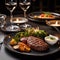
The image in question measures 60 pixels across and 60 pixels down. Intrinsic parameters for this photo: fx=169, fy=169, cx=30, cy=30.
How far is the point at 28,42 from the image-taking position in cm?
92

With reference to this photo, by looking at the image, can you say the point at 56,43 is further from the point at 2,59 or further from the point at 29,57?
the point at 2,59

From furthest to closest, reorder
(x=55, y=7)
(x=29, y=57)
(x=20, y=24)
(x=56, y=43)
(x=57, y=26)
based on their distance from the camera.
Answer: (x=55, y=7) < (x=20, y=24) < (x=57, y=26) < (x=56, y=43) < (x=29, y=57)

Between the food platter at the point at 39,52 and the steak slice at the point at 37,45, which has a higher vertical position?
the steak slice at the point at 37,45

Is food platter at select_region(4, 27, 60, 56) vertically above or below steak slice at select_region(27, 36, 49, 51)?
below

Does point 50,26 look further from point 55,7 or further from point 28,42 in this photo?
point 55,7

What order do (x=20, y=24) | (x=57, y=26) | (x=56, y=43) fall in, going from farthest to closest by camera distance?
(x=20, y=24) < (x=57, y=26) < (x=56, y=43)

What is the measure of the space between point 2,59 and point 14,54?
7cm

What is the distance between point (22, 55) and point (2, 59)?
0.10m

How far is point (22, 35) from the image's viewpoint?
1062 mm

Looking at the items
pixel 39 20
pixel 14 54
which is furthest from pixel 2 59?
pixel 39 20

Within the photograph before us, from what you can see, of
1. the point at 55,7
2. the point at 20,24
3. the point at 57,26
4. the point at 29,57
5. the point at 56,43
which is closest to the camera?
the point at 29,57

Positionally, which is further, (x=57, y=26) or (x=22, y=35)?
(x=57, y=26)

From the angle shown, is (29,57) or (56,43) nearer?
(29,57)

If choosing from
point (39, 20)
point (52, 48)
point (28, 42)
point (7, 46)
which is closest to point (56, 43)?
point (52, 48)
